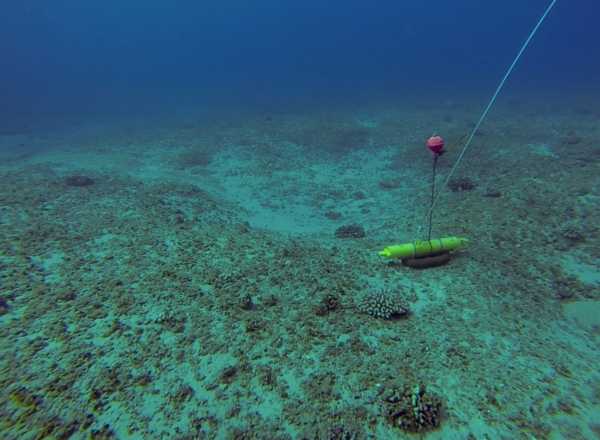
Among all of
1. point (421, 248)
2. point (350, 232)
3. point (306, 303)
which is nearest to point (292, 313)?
point (306, 303)

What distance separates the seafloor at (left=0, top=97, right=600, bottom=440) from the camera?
3820 millimetres

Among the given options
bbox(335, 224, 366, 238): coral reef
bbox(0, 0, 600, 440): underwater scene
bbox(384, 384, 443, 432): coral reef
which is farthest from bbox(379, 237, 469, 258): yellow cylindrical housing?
bbox(384, 384, 443, 432): coral reef

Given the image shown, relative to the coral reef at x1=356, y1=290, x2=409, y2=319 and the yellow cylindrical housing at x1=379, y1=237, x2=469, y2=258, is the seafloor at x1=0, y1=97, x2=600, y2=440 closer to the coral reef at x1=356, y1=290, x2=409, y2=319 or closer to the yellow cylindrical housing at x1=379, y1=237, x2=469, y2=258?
the coral reef at x1=356, y1=290, x2=409, y2=319

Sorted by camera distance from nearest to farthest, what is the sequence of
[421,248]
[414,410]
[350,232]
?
[414,410]
[421,248]
[350,232]

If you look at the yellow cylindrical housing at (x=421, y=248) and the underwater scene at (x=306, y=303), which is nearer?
the underwater scene at (x=306, y=303)

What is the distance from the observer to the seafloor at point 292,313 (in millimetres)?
3820

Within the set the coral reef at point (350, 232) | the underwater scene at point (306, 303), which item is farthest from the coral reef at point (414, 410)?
the coral reef at point (350, 232)

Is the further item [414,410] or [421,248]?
[421,248]

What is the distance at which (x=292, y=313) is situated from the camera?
18.9 feet

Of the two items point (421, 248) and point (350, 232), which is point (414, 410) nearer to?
point (421, 248)

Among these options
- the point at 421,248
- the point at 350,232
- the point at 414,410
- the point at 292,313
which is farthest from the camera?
the point at 350,232

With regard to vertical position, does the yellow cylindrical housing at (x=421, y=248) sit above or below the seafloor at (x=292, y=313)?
above

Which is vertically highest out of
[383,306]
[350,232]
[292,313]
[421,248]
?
[421,248]

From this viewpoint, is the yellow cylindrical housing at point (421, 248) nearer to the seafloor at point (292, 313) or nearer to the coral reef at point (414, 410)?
the seafloor at point (292, 313)
